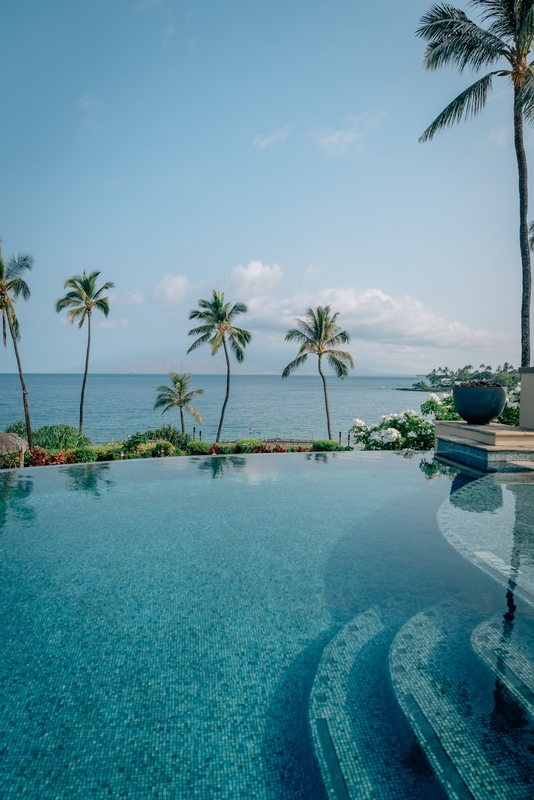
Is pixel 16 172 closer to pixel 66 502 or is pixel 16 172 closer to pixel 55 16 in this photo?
pixel 55 16

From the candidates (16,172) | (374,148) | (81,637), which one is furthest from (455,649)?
(16,172)

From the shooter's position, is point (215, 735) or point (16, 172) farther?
point (16, 172)

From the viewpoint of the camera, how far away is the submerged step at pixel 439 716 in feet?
5.84

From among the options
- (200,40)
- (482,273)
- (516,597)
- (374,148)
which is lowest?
(516,597)

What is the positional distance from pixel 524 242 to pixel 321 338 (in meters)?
16.4

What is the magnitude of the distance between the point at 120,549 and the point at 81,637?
185 cm

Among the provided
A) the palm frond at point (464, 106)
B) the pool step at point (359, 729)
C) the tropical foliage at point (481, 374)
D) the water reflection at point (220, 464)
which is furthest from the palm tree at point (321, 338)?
the pool step at point (359, 729)

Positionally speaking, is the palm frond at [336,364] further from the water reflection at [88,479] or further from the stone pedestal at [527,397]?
the water reflection at [88,479]

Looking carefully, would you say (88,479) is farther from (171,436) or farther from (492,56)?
(171,436)

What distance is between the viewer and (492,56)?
11102mm

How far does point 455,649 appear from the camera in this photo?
8.85 ft

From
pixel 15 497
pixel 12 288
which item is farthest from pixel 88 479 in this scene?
pixel 12 288

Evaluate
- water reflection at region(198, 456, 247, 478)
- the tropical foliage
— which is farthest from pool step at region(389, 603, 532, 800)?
the tropical foliage

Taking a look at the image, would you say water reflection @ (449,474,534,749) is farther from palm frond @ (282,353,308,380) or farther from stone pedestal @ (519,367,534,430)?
palm frond @ (282,353,308,380)
